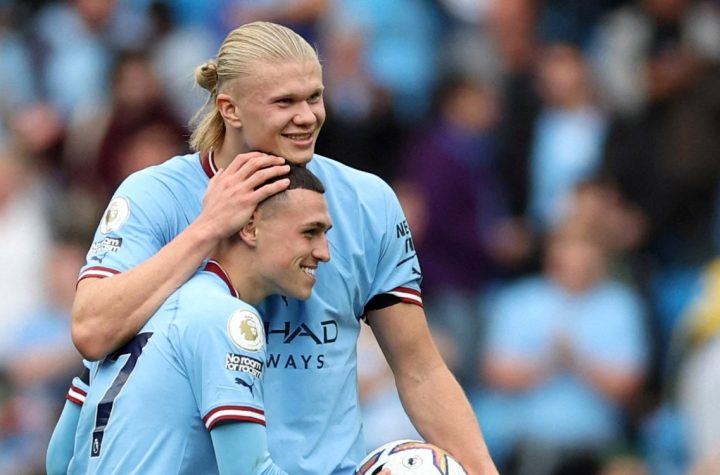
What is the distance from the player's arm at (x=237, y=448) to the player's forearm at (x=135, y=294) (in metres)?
0.46

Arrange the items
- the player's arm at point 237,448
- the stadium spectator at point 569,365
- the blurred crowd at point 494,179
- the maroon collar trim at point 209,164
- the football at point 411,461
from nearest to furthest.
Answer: the player's arm at point 237,448 → the football at point 411,461 → the maroon collar trim at point 209,164 → the stadium spectator at point 569,365 → the blurred crowd at point 494,179

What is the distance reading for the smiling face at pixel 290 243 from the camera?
197 inches

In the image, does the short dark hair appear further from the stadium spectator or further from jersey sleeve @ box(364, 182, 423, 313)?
the stadium spectator

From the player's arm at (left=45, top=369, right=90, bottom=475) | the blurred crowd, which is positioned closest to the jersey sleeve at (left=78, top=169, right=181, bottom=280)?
the player's arm at (left=45, top=369, right=90, bottom=475)

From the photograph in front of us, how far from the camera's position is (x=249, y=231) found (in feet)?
16.6

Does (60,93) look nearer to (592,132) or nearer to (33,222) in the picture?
(33,222)

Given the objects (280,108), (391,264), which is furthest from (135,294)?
(391,264)

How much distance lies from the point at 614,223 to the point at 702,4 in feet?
6.70

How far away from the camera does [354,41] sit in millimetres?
11109

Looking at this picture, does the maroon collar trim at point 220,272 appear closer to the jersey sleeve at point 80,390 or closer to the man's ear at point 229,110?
the man's ear at point 229,110

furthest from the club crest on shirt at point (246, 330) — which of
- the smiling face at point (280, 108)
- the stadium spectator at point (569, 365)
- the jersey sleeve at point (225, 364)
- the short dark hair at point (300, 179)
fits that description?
the stadium spectator at point (569, 365)

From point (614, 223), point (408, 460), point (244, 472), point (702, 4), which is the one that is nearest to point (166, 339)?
point (244, 472)

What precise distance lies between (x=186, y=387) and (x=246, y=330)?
24 cm

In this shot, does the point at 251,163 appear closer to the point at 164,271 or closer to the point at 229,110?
the point at 229,110
